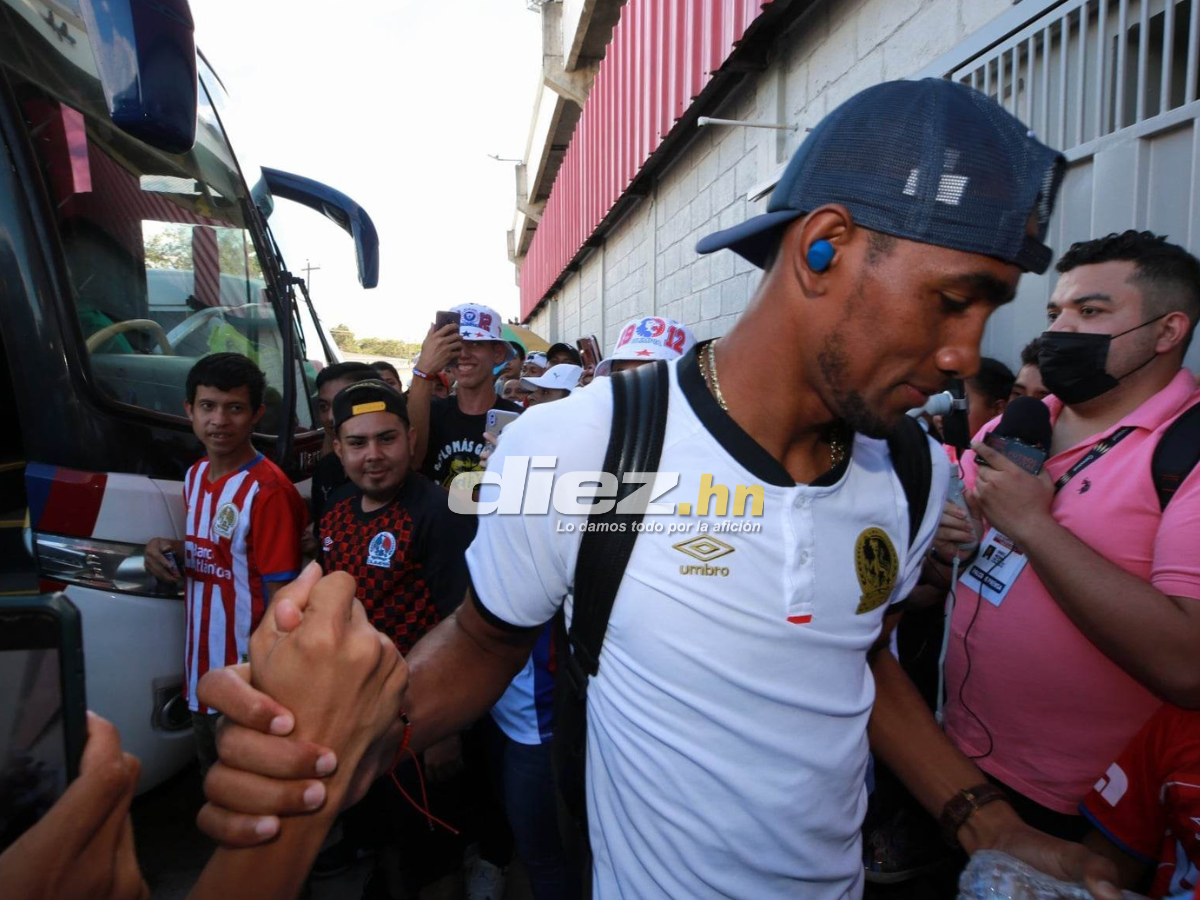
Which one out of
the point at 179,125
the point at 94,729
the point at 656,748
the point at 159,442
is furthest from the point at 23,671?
the point at 159,442

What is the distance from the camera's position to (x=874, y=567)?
1.32 meters

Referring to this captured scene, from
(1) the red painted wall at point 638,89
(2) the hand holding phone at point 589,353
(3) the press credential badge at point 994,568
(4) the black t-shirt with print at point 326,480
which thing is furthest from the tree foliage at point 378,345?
(3) the press credential badge at point 994,568

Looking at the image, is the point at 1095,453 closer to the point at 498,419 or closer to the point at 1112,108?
the point at 1112,108

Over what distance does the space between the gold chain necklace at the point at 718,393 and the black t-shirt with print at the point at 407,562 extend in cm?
147

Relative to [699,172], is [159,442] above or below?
below

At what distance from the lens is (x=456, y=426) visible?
150 inches

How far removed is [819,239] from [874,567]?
0.59m

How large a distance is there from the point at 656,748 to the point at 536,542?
15.6 inches

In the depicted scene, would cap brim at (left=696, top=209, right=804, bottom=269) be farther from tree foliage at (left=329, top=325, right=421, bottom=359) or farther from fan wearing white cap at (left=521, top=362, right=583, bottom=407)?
tree foliage at (left=329, top=325, right=421, bottom=359)

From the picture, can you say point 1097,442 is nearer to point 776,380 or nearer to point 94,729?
point 776,380

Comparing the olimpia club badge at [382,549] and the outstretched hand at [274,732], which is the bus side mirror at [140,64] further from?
the outstretched hand at [274,732]

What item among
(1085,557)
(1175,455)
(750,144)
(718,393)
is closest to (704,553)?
(718,393)

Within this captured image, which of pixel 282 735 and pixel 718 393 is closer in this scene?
pixel 282 735

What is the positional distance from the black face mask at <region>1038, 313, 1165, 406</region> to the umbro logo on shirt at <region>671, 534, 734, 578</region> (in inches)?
57.8
